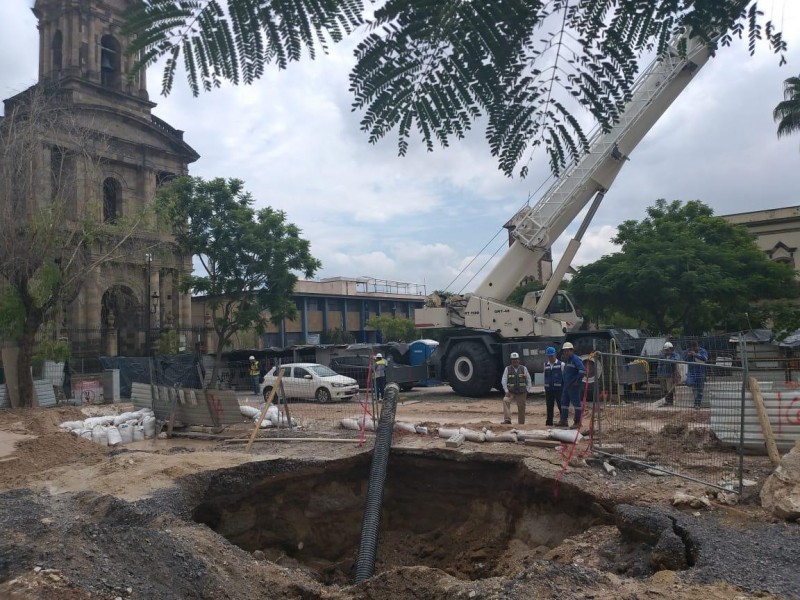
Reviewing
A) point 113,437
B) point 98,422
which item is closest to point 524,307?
point 113,437

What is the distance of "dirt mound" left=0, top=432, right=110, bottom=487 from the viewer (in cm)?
913

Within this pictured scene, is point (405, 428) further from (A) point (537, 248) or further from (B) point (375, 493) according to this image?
(A) point (537, 248)

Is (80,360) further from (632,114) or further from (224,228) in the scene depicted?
(632,114)

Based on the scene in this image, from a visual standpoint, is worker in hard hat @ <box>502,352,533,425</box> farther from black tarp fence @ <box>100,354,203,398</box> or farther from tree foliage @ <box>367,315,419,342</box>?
tree foliage @ <box>367,315,419,342</box>

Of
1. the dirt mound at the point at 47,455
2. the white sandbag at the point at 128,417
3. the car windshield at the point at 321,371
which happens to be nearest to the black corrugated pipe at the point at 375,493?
the dirt mound at the point at 47,455

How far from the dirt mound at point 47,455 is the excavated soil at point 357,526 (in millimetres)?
52

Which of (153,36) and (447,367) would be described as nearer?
(153,36)

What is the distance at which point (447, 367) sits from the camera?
17734 mm

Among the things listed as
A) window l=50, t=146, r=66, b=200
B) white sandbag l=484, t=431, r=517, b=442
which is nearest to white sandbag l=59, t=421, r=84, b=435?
white sandbag l=484, t=431, r=517, b=442

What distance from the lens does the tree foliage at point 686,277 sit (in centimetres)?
2120

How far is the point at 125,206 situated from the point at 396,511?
2570 centimetres

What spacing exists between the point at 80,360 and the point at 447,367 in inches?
612

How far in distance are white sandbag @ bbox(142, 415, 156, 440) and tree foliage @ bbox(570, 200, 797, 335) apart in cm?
1560

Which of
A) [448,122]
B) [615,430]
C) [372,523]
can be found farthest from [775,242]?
[448,122]
